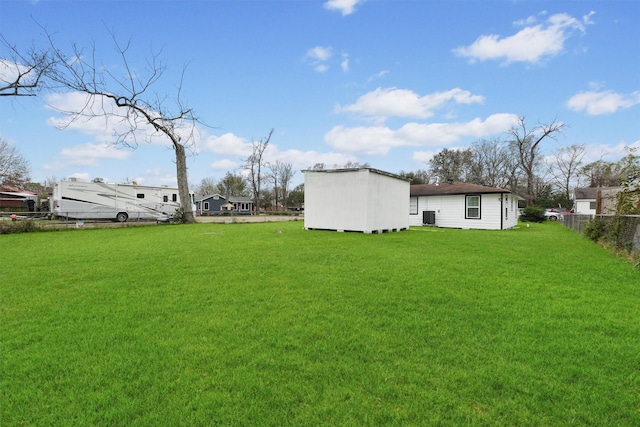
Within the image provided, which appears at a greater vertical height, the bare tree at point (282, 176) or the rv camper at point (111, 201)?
the bare tree at point (282, 176)

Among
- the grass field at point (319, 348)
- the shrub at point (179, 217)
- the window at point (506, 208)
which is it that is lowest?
the grass field at point (319, 348)

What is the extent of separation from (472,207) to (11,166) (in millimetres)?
39745

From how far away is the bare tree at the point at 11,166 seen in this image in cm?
2889

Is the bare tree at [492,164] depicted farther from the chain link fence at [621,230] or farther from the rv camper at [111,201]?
the rv camper at [111,201]

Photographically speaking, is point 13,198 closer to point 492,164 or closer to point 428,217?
point 428,217

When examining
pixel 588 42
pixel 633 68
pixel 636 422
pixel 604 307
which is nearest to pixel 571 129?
pixel 633 68

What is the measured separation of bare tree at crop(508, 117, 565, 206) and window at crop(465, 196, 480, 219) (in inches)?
877

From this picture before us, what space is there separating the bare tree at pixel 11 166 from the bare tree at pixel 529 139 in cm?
5073

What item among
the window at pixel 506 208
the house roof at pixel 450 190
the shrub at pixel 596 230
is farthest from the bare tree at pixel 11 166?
the shrub at pixel 596 230

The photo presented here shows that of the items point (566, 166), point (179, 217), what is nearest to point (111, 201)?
point (179, 217)

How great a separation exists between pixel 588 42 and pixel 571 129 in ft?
93.3

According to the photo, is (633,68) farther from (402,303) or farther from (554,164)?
(554,164)

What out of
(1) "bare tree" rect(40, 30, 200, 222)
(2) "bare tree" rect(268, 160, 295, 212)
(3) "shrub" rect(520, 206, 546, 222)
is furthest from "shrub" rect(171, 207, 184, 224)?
(2) "bare tree" rect(268, 160, 295, 212)

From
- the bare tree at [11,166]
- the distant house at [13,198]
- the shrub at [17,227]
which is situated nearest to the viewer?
the shrub at [17,227]
